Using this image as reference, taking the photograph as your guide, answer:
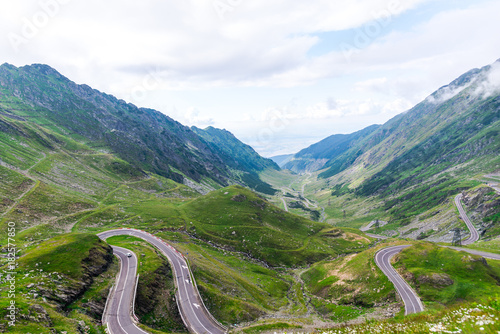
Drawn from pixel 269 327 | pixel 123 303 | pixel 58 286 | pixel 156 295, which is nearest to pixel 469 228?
pixel 269 327

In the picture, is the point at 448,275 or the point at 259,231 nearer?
the point at 448,275

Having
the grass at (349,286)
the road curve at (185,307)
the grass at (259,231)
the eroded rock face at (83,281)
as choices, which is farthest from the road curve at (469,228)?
the eroded rock face at (83,281)

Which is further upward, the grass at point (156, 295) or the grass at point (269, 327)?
the grass at point (156, 295)

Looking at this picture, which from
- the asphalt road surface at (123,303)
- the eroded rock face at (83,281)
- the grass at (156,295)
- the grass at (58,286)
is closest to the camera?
the grass at (58,286)

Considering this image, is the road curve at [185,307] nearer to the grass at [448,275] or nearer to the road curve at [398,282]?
the road curve at [398,282]

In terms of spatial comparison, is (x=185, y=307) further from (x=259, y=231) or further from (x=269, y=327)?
(x=259, y=231)

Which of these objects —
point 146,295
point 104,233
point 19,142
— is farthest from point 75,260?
point 19,142
